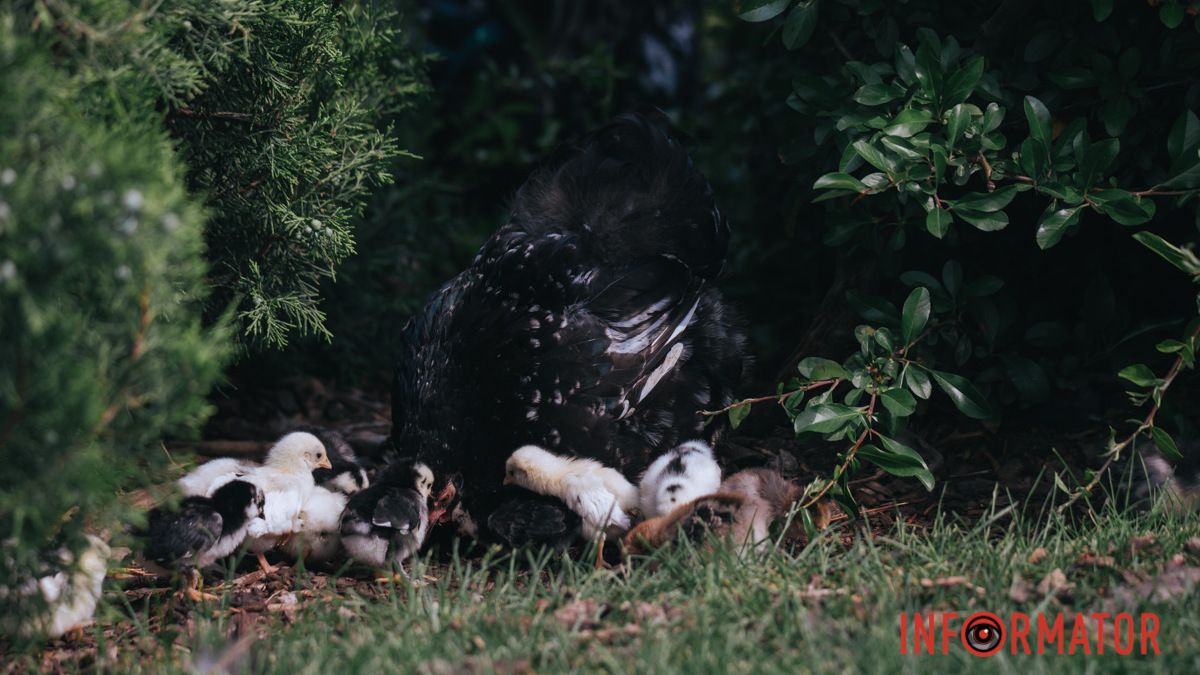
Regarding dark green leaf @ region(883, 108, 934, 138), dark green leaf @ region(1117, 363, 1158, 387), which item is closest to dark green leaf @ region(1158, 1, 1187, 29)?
dark green leaf @ region(883, 108, 934, 138)

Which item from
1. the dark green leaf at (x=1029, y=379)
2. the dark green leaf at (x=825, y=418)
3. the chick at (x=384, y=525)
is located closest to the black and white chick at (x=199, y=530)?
the chick at (x=384, y=525)

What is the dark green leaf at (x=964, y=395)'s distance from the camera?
138 inches

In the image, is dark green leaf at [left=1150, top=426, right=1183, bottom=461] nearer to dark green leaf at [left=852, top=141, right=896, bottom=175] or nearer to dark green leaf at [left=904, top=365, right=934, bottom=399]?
dark green leaf at [left=904, top=365, right=934, bottom=399]

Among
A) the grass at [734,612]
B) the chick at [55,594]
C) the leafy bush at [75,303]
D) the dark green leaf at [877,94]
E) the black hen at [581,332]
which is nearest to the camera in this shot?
the leafy bush at [75,303]

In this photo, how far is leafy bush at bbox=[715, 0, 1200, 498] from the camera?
331cm

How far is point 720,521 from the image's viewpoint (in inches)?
129

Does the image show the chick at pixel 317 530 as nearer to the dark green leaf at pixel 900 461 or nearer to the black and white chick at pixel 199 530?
the black and white chick at pixel 199 530

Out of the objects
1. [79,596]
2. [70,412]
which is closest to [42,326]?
[70,412]

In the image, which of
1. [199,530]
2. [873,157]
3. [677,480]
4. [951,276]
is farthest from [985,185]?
[199,530]

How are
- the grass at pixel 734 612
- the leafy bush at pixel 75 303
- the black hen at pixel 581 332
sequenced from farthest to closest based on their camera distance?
the black hen at pixel 581 332 → the grass at pixel 734 612 → the leafy bush at pixel 75 303

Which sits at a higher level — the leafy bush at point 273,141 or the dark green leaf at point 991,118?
the leafy bush at point 273,141

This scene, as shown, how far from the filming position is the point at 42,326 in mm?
2195

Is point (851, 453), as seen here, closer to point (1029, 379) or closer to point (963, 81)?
point (1029, 379)

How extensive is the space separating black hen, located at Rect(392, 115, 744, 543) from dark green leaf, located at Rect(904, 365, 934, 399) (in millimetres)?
921
